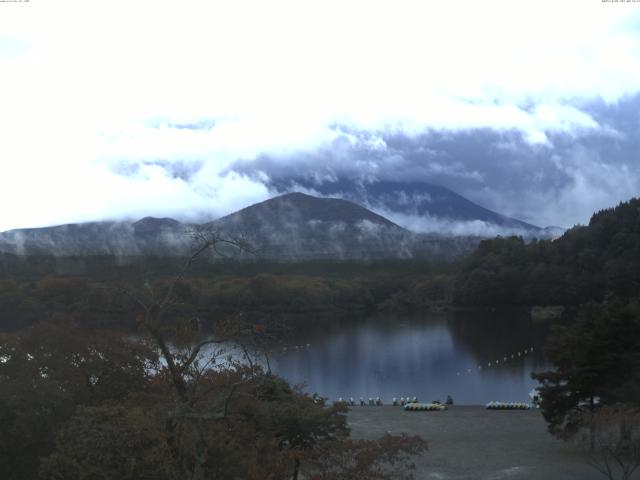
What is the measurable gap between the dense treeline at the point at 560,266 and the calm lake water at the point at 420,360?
8151mm

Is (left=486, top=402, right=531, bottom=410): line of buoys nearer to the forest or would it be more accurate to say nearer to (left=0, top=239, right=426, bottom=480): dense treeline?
the forest

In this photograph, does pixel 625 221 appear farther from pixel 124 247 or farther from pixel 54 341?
pixel 54 341

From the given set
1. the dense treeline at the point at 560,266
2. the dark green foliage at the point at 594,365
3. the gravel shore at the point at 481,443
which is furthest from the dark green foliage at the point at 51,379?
the dense treeline at the point at 560,266

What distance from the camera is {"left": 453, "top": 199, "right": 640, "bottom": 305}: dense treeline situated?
2635 inches

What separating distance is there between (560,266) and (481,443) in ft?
180

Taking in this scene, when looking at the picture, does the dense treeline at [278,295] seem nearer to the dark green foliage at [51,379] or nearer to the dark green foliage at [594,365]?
the dark green foliage at [51,379]

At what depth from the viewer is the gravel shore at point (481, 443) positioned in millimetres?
16547

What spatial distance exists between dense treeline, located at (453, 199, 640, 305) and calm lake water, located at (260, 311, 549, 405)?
8.15 m

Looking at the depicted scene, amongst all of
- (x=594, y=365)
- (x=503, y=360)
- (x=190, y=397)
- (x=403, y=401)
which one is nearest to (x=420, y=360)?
(x=503, y=360)

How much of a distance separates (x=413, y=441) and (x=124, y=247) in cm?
8466

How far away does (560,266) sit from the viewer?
233ft

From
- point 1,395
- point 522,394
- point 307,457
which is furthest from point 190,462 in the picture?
point 522,394

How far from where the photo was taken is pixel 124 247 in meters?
91.3

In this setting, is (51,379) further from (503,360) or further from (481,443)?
(503,360)
